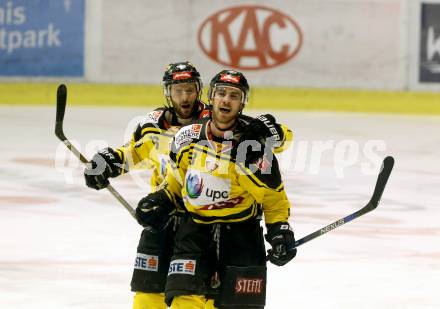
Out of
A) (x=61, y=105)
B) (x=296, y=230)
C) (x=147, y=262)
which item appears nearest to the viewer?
(x=147, y=262)

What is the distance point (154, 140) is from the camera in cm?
543

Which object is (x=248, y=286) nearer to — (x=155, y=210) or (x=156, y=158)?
(x=155, y=210)

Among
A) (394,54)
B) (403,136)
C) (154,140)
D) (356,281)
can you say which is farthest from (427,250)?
(394,54)

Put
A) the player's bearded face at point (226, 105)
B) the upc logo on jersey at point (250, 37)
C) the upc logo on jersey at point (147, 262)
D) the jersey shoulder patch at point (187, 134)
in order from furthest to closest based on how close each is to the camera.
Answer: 1. the upc logo on jersey at point (250, 37)
2. the upc logo on jersey at point (147, 262)
3. the jersey shoulder patch at point (187, 134)
4. the player's bearded face at point (226, 105)

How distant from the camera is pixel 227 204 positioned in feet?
16.0

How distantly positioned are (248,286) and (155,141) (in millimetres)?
844

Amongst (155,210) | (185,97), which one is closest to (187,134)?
(155,210)

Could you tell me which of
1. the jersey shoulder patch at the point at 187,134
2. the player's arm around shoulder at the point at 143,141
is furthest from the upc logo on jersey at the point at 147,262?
the jersey shoulder patch at the point at 187,134

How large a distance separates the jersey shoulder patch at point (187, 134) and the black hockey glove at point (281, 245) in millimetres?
461

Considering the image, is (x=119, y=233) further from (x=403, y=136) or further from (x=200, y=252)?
(x=403, y=136)

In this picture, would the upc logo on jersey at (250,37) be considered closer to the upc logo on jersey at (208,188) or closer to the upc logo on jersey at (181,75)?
Result: the upc logo on jersey at (181,75)

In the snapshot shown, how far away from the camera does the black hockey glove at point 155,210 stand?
5047 mm

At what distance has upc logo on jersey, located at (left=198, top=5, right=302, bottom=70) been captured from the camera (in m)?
13.1

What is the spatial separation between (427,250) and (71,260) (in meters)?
1.95
